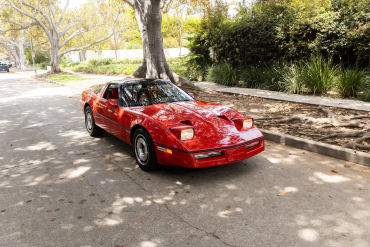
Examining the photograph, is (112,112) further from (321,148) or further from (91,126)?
(321,148)

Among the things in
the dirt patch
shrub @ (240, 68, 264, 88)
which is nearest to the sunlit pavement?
the dirt patch

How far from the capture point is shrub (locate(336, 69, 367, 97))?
32.6ft

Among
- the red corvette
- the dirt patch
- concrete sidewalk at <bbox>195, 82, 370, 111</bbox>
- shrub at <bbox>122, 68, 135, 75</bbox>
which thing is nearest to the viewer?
the red corvette

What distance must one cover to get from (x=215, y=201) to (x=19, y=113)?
8364mm

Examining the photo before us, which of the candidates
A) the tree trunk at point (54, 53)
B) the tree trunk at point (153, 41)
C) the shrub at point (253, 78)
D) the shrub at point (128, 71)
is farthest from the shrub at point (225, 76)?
the tree trunk at point (54, 53)

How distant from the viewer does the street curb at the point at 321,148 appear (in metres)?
4.89

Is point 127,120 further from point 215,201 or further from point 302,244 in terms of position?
point 302,244

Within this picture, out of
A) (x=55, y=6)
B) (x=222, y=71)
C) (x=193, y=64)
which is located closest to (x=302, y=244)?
(x=222, y=71)

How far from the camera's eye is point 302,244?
9.41 ft

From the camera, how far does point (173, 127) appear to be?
4270mm

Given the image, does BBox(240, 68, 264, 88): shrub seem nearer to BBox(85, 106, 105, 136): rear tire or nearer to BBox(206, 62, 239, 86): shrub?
BBox(206, 62, 239, 86): shrub

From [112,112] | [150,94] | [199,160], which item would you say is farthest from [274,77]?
[199,160]

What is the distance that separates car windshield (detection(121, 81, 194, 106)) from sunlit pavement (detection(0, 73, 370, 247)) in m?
1.03

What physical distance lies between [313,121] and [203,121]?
3.73m
